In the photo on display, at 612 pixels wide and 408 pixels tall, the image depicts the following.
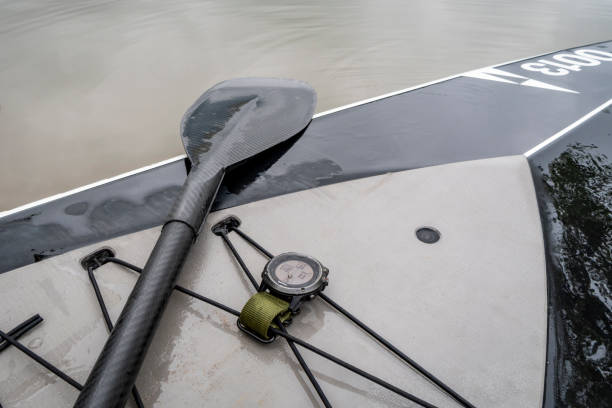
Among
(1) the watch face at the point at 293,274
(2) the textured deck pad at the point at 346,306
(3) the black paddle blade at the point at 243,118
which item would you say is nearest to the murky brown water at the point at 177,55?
(3) the black paddle blade at the point at 243,118

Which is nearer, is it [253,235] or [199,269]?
[199,269]

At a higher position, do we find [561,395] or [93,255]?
[93,255]

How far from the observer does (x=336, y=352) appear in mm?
828

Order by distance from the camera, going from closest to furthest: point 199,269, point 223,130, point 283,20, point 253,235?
point 199,269 → point 253,235 → point 223,130 → point 283,20

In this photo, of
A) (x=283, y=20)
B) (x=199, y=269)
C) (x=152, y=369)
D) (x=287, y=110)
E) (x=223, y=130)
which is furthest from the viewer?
(x=283, y=20)

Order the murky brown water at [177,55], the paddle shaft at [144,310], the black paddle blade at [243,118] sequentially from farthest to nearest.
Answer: the murky brown water at [177,55] < the black paddle blade at [243,118] < the paddle shaft at [144,310]

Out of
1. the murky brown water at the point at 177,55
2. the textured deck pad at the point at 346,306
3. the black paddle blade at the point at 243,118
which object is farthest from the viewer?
the murky brown water at the point at 177,55

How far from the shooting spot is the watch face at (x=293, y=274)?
854 millimetres

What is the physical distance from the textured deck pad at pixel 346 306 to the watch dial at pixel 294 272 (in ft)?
0.24

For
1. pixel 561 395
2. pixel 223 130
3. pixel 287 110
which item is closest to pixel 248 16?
pixel 287 110

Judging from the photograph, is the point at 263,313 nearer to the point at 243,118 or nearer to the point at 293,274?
the point at 293,274

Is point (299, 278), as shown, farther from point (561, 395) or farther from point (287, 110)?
point (287, 110)

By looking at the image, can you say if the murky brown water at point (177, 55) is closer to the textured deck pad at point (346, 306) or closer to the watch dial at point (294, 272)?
the textured deck pad at point (346, 306)

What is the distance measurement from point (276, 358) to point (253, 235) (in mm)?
374
